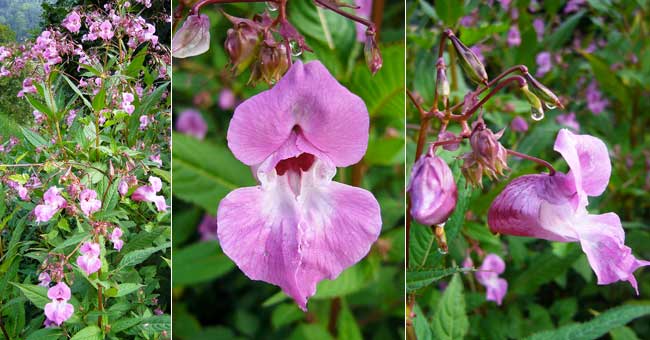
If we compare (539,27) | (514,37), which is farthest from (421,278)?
(539,27)

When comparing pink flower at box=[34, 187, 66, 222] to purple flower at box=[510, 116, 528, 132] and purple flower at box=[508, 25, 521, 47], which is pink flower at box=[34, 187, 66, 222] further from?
purple flower at box=[508, 25, 521, 47]

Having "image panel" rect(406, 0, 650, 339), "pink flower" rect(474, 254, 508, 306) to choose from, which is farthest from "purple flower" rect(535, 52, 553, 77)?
"pink flower" rect(474, 254, 508, 306)

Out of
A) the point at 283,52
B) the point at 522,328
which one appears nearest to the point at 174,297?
the point at 283,52

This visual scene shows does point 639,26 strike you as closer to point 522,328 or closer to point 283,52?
point 522,328

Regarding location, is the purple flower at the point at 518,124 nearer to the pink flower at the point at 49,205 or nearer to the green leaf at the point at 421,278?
the green leaf at the point at 421,278

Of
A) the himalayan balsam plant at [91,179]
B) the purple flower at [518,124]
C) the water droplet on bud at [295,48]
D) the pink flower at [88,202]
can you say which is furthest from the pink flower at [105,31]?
the purple flower at [518,124]

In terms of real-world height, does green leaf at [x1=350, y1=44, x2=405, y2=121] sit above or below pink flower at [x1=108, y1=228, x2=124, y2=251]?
above
